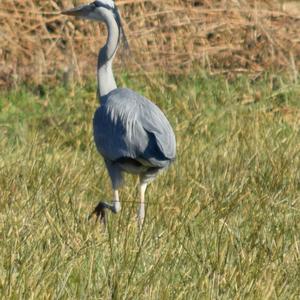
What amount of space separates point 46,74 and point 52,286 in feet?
17.4

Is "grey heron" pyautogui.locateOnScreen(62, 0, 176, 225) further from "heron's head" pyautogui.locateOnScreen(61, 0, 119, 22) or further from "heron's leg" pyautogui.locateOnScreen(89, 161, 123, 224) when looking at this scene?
"heron's head" pyautogui.locateOnScreen(61, 0, 119, 22)

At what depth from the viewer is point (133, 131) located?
624 cm

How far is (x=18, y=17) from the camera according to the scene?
1026 centimetres

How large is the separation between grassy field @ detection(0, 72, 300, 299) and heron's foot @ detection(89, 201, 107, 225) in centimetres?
8

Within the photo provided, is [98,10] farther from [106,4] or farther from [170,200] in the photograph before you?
[170,200]

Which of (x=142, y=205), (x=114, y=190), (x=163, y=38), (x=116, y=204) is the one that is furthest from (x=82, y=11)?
(x=163, y=38)

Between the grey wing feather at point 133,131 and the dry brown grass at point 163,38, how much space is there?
3.32 meters

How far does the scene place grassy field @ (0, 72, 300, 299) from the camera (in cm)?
Answer: 489

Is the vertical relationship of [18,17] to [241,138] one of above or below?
above

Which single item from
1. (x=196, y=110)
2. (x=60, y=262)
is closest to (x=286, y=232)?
(x=60, y=262)

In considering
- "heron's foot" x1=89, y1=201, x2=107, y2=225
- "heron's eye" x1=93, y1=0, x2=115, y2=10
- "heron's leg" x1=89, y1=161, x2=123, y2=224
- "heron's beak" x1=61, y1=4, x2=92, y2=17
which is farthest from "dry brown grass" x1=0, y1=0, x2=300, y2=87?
"heron's foot" x1=89, y1=201, x2=107, y2=225

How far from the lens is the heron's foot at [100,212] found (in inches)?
239

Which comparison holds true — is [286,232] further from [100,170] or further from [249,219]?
[100,170]

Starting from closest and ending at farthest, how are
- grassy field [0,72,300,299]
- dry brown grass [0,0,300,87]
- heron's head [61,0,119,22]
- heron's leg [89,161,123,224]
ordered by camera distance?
grassy field [0,72,300,299]
heron's leg [89,161,123,224]
heron's head [61,0,119,22]
dry brown grass [0,0,300,87]
